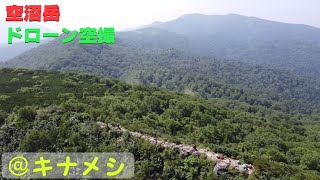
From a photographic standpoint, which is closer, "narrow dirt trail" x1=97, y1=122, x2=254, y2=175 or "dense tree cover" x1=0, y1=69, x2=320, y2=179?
"narrow dirt trail" x1=97, y1=122, x2=254, y2=175

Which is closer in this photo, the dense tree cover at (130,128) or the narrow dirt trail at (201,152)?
the narrow dirt trail at (201,152)

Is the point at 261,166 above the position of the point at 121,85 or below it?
above

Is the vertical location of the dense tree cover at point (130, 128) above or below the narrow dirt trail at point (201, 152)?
below

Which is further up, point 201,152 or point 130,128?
point 201,152

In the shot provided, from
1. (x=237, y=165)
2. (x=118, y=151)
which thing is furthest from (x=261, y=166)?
(x=118, y=151)

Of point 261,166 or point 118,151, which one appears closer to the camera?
point 261,166

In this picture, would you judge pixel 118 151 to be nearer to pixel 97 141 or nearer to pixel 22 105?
pixel 97 141

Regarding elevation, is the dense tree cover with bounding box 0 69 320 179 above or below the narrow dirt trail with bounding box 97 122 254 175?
below

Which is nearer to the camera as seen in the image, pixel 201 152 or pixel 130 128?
pixel 201 152
